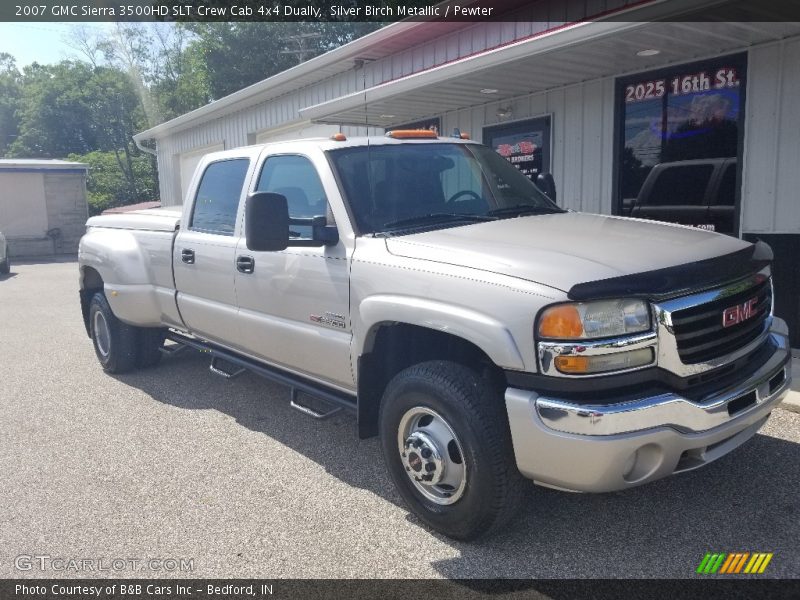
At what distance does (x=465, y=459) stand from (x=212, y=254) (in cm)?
265

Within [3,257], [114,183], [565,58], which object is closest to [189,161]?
[3,257]

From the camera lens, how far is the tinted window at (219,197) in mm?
4758

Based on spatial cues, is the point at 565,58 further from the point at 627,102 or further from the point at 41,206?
the point at 41,206

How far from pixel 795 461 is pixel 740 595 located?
1.51m

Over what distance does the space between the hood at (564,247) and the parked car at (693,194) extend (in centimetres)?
321

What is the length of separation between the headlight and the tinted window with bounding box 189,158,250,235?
2772 mm

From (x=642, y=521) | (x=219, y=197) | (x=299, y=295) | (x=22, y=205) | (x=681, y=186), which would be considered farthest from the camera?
(x=22, y=205)

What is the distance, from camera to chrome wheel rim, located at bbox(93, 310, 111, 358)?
21.1ft

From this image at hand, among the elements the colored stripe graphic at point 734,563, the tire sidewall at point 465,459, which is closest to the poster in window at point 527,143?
the tire sidewall at point 465,459

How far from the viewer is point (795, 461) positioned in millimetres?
3865

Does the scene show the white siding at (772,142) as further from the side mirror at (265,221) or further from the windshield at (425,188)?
the side mirror at (265,221)

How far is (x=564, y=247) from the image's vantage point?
3.07 meters

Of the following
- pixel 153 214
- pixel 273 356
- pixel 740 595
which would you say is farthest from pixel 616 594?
pixel 153 214

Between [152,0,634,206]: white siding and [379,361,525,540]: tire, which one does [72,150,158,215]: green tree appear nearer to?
[152,0,634,206]: white siding
